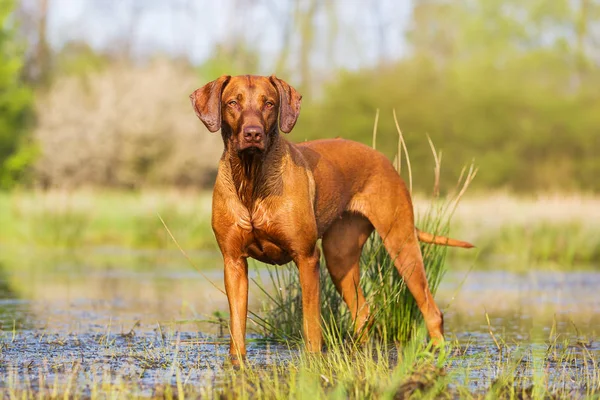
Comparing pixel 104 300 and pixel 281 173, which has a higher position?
pixel 281 173

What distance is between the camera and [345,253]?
25.6ft

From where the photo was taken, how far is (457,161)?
35.3 metres

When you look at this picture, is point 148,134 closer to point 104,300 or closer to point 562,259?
point 562,259

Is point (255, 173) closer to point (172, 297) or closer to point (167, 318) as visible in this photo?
point (167, 318)

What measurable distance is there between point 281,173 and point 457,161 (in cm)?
2938

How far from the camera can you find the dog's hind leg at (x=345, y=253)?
7.78 metres

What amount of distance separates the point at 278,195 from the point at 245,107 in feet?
2.26

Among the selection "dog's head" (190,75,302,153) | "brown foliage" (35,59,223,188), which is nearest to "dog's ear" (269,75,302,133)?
"dog's head" (190,75,302,153)

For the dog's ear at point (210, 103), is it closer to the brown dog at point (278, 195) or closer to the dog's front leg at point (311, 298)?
the brown dog at point (278, 195)

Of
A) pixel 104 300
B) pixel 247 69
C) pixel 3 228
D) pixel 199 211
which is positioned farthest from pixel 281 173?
pixel 247 69

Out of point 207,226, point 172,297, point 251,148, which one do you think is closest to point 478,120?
point 207,226

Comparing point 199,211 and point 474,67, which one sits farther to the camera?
point 474,67

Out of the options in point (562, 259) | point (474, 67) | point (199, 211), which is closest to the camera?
point (562, 259)

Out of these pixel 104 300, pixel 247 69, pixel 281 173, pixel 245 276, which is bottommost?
pixel 104 300
